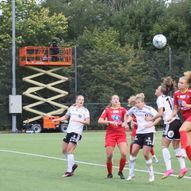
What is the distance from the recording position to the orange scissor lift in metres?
47.0

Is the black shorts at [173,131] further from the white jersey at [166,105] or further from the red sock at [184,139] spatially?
the red sock at [184,139]

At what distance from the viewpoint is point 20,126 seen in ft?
154

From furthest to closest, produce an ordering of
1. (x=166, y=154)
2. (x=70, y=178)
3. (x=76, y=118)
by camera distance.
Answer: (x=76, y=118), (x=70, y=178), (x=166, y=154)

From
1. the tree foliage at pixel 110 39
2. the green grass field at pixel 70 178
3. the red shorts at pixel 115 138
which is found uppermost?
→ the tree foliage at pixel 110 39

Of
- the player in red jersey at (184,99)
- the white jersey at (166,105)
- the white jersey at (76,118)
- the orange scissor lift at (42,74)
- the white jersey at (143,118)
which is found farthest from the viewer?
the orange scissor lift at (42,74)

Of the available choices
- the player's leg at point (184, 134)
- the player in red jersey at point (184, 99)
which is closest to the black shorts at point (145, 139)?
the player in red jersey at point (184, 99)

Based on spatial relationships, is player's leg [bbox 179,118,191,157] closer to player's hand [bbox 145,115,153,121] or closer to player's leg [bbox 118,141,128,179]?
player's hand [bbox 145,115,153,121]

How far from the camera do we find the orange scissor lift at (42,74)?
47031mm

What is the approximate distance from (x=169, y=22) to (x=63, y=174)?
47.8m

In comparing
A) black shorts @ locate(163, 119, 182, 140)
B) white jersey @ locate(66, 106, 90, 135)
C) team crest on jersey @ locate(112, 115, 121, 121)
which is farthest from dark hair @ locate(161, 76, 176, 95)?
white jersey @ locate(66, 106, 90, 135)

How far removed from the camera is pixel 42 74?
48.4 m

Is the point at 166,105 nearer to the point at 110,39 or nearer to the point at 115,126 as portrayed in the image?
the point at 115,126

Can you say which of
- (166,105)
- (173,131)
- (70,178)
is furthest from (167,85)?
(70,178)

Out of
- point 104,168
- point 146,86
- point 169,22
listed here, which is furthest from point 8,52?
point 104,168
